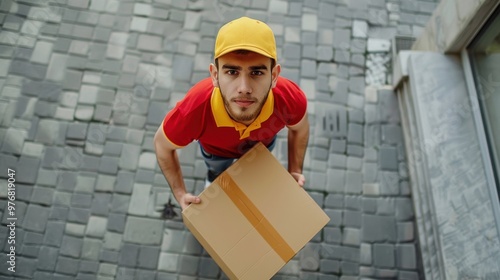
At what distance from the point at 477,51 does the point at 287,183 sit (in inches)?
92.8

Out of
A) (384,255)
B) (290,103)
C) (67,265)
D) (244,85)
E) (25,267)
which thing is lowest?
(25,267)

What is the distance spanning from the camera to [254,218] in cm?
257

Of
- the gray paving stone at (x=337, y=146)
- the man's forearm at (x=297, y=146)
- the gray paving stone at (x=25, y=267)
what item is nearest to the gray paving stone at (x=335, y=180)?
the gray paving stone at (x=337, y=146)

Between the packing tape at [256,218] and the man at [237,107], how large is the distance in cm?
21

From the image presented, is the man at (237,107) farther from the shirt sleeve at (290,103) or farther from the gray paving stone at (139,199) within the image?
the gray paving stone at (139,199)

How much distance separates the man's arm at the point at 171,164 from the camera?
2.56 metres

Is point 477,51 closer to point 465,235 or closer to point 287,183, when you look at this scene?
point 465,235

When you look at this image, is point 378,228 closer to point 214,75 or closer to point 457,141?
point 457,141

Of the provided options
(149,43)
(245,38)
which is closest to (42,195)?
(149,43)

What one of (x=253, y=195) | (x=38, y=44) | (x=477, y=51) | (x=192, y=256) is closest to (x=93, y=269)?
(x=192, y=256)

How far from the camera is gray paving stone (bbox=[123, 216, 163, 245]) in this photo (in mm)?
3684

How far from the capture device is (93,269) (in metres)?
3.58

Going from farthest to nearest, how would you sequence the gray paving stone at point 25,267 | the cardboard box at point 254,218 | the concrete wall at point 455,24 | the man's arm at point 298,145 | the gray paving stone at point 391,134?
the gray paving stone at point 391,134, the gray paving stone at point 25,267, the concrete wall at point 455,24, the man's arm at point 298,145, the cardboard box at point 254,218

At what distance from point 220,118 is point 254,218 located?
69 cm
